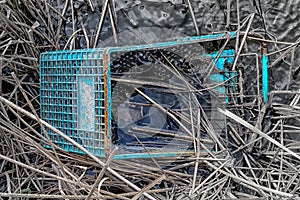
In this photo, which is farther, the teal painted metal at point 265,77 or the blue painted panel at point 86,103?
the teal painted metal at point 265,77

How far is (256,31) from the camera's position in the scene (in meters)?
1.36

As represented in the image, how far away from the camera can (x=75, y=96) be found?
1.22 metres

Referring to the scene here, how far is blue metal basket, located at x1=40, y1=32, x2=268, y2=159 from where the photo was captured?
3.84 feet

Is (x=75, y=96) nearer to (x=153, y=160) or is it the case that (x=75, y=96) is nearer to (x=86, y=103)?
(x=86, y=103)

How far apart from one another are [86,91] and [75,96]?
5cm

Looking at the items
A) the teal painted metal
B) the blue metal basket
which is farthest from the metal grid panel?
the teal painted metal

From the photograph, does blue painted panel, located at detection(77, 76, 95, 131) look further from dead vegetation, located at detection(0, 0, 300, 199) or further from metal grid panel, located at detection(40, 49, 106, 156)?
dead vegetation, located at detection(0, 0, 300, 199)

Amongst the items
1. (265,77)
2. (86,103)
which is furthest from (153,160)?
(265,77)

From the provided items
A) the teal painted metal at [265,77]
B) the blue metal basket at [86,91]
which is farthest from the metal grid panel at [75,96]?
Result: the teal painted metal at [265,77]

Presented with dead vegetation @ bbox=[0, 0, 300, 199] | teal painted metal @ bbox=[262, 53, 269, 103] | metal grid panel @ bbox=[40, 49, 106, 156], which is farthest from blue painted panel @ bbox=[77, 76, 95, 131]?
teal painted metal @ bbox=[262, 53, 269, 103]

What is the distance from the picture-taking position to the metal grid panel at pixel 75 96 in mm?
1183

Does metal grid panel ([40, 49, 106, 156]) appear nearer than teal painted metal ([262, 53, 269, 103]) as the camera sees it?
Yes

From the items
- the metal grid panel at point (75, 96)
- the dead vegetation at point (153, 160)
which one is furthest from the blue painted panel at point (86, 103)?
the dead vegetation at point (153, 160)

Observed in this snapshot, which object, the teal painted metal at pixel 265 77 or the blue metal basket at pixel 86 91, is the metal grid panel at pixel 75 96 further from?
the teal painted metal at pixel 265 77
